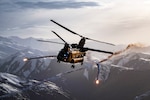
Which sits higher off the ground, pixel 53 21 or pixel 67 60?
pixel 53 21

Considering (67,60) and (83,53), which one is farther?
(83,53)

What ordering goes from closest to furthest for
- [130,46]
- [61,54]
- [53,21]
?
1. [53,21]
2. [61,54]
3. [130,46]

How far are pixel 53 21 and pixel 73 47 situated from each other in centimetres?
978

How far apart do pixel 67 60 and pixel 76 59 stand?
3402 millimetres

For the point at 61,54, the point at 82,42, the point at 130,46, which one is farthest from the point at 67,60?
the point at 130,46

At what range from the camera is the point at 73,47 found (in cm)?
6156

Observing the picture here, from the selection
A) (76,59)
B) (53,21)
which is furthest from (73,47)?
(53,21)

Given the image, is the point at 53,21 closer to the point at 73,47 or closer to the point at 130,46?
the point at 73,47

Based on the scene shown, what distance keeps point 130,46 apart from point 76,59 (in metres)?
13.1

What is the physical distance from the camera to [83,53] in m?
66.3

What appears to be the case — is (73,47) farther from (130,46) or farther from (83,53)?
(130,46)

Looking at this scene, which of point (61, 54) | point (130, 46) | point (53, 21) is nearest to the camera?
point (53, 21)

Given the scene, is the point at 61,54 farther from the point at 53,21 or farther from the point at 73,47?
the point at 53,21

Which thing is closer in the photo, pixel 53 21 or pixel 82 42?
pixel 53 21
